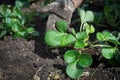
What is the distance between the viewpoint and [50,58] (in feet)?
5.54

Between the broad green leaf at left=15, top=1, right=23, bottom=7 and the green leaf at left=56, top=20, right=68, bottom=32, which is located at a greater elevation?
the green leaf at left=56, top=20, right=68, bottom=32

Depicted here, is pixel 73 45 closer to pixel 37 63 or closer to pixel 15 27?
pixel 37 63

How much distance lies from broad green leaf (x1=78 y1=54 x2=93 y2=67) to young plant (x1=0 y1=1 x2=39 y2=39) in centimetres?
44

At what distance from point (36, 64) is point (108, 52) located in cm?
37

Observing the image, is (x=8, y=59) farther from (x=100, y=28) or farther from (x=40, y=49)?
(x=100, y=28)

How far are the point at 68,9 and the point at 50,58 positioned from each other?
1.30ft

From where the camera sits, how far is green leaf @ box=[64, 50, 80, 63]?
60.5 inches

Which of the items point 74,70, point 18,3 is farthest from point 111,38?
point 18,3

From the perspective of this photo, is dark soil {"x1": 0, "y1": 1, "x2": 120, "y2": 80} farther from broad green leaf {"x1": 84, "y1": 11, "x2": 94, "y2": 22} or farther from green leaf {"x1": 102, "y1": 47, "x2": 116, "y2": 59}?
broad green leaf {"x1": 84, "y1": 11, "x2": 94, "y2": 22}

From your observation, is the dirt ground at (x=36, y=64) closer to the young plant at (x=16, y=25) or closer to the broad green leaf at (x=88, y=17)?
the young plant at (x=16, y=25)

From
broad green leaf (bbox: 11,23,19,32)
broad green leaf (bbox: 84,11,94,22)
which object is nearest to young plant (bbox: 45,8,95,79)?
broad green leaf (bbox: 84,11,94,22)

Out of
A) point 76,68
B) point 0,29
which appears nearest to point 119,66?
point 76,68

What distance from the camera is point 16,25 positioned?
6.12 feet

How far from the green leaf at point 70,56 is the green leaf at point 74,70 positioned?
21mm
